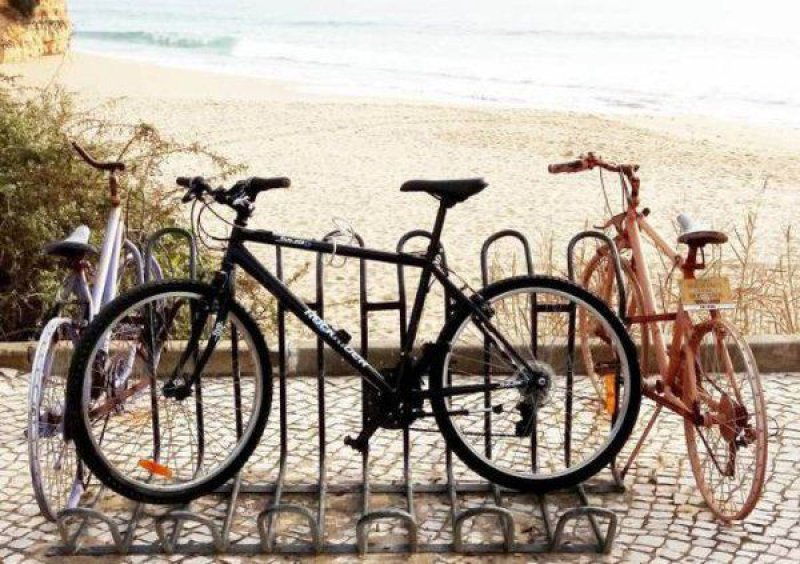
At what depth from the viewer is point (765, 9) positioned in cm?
7694

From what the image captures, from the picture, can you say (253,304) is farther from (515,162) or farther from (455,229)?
(515,162)

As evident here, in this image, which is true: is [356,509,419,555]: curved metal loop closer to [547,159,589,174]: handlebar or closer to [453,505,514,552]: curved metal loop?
[453,505,514,552]: curved metal loop

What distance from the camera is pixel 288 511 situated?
436cm

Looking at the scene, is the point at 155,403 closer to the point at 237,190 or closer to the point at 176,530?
the point at 176,530

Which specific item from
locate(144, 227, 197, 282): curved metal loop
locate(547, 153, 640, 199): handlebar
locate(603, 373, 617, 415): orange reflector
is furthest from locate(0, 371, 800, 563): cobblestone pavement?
locate(547, 153, 640, 199): handlebar

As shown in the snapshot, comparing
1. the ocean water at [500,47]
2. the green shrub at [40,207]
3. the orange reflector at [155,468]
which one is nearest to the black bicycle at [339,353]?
the orange reflector at [155,468]

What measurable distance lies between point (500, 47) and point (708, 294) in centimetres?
5052

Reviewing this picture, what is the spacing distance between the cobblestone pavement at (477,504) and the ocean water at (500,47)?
24.0m

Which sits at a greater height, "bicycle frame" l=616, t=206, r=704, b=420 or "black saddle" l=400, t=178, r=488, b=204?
"black saddle" l=400, t=178, r=488, b=204

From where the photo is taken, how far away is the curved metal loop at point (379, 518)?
4.27m

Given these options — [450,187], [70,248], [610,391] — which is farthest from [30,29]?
[450,187]

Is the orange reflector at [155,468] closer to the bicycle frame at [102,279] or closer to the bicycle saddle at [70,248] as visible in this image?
the bicycle frame at [102,279]

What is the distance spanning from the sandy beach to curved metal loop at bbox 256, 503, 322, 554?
5.69 meters

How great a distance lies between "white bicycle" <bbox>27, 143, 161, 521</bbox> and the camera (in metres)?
4.33
